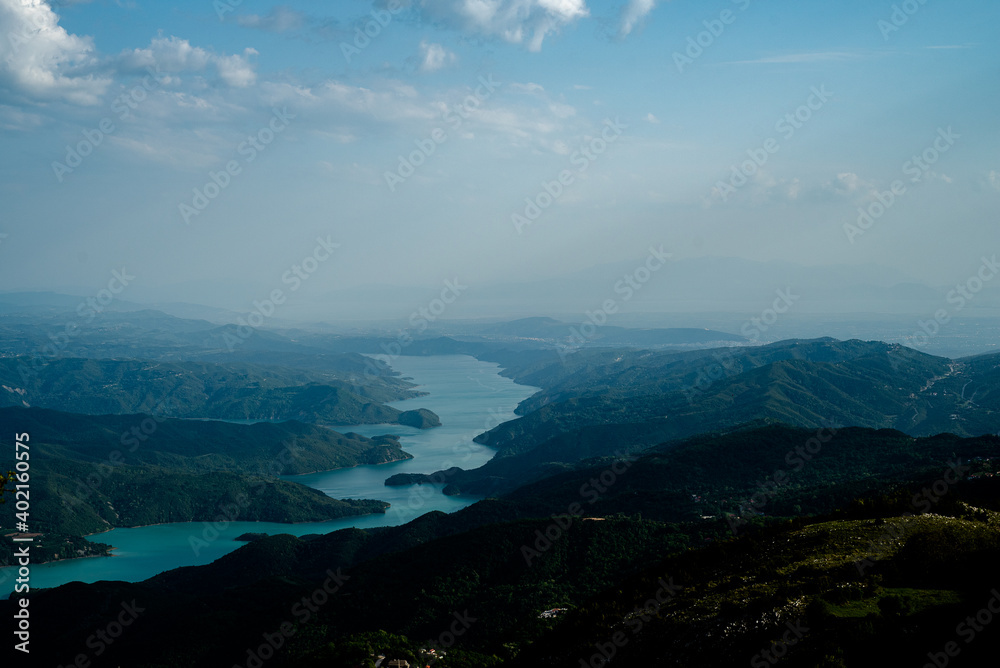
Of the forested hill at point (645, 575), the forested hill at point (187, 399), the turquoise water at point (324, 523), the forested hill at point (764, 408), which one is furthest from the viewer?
the forested hill at point (187, 399)

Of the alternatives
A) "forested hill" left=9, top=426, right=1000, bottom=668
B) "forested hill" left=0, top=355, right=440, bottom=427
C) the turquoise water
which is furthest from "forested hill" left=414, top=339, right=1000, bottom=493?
"forested hill" left=0, top=355, right=440, bottom=427

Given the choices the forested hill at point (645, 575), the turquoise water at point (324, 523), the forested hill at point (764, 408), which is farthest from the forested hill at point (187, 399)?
the forested hill at point (645, 575)

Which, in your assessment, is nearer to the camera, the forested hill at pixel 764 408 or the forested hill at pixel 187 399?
the forested hill at pixel 764 408

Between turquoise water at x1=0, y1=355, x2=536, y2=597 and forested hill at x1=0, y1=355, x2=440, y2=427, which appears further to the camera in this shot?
forested hill at x1=0, y1=355, x2=440, y2=427

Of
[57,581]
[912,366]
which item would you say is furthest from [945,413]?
[57,581]

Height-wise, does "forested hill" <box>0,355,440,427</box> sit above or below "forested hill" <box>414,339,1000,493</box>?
below

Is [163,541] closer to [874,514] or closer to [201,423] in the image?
[201,423]

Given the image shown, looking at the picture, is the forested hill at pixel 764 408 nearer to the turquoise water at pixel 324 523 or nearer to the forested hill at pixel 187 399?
the turquoise water at pixel 324 523

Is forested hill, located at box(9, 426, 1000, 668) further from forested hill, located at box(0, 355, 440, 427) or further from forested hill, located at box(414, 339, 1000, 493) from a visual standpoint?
forested hill, located at box(0, 355, 440, 427)

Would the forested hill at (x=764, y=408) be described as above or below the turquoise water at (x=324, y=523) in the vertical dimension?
above

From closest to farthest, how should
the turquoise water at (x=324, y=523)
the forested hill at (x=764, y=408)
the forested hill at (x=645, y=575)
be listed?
the forested hill at (x=645, y=575), the turquoise water at (x=324, y=523), the forested hill at (x=764, y=408)

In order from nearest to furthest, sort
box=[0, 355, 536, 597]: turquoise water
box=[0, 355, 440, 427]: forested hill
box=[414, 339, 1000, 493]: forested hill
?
1. box=[0, 355, 536, 597]: turquoise water
2. box=[414, 339, 1000, 493]: forested hill
3. box=[0, 355, 440, 427]: forested hill
